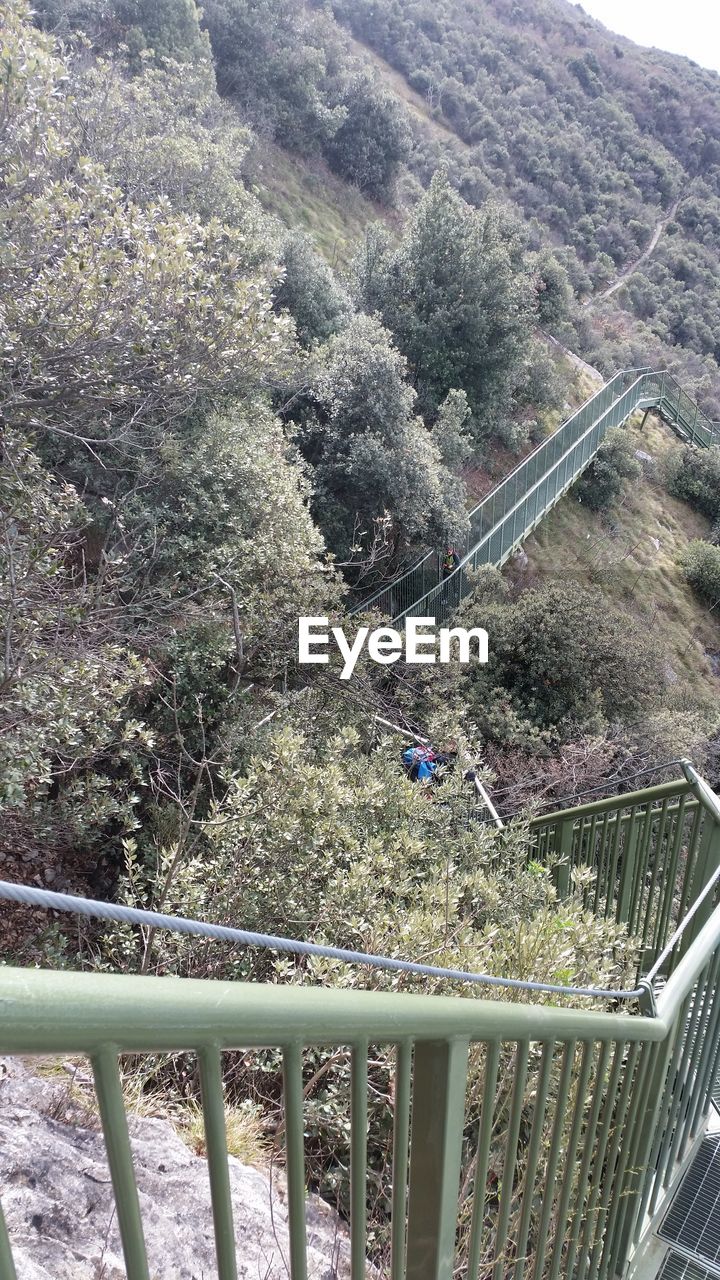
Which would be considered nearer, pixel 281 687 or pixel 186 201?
pixel 281 687

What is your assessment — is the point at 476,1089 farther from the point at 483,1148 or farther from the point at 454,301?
the point at 454,301

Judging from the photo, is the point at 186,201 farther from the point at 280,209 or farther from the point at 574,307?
the point at 574,307

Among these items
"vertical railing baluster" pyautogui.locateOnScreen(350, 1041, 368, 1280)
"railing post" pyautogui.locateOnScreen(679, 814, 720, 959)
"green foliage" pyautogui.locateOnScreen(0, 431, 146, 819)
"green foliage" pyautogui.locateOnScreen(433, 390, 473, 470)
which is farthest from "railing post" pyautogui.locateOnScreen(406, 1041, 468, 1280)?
"green foliage" pyautogui.locateOnScreen(433, 390, 473, 470)

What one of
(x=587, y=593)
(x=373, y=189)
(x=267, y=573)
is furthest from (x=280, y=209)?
(x=267, y=573)

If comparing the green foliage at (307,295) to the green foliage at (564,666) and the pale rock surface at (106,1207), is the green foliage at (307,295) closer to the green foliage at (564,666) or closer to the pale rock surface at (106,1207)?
the green foliage at (564,666)

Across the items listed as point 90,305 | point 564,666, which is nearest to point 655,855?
point 90,305

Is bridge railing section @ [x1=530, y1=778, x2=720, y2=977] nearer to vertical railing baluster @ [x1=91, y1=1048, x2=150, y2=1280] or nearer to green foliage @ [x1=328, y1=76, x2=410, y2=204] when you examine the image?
vertical railing baluster @ [x1=91, y1=1048, x2=150, y2=1280]
